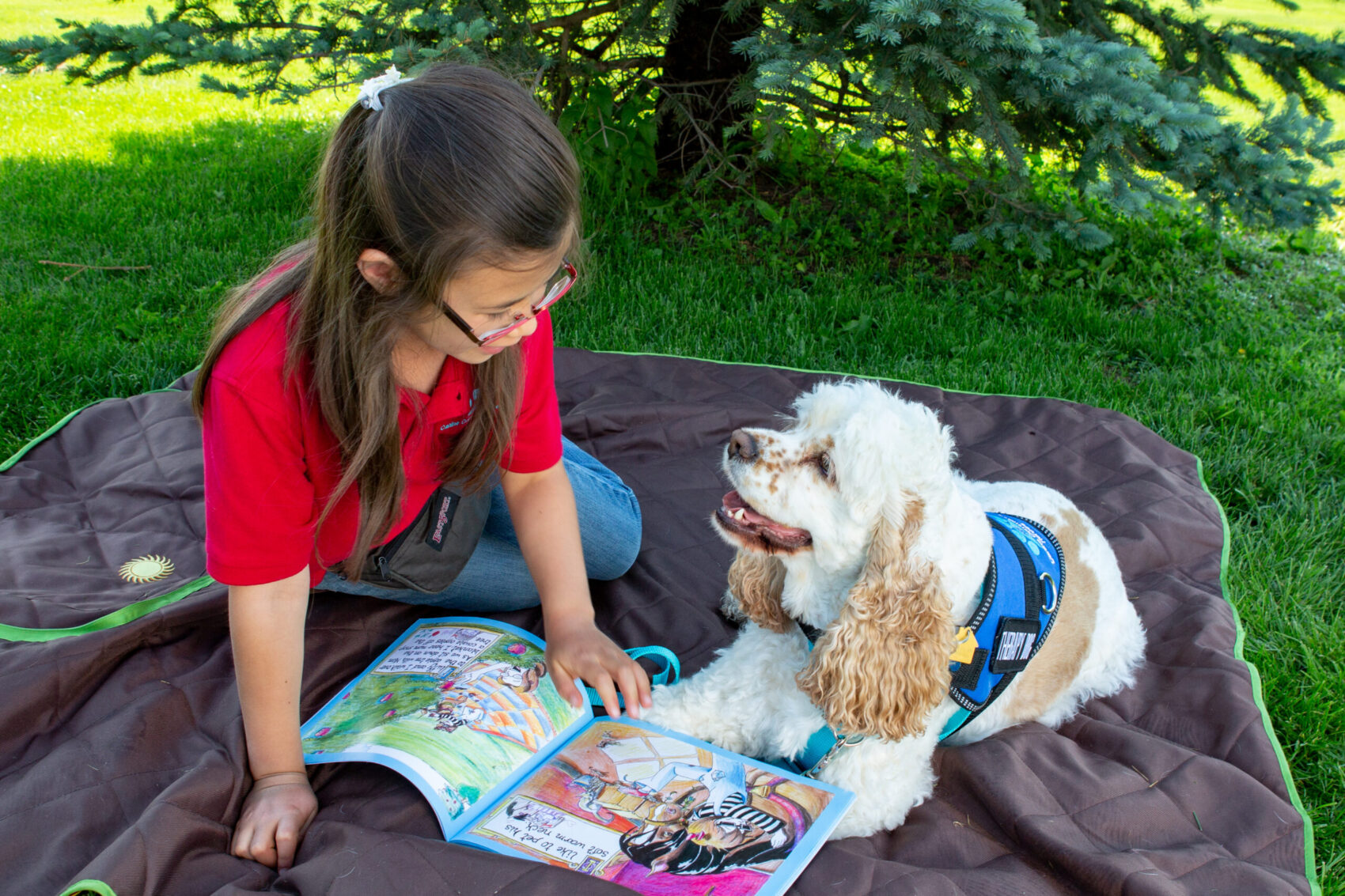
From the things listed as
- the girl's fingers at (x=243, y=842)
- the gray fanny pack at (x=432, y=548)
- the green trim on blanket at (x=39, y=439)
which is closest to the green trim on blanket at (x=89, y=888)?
the girl's fingers at (x=243, y=842)

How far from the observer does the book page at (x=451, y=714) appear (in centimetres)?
212

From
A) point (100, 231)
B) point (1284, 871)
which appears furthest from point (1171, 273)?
point (100, 231)

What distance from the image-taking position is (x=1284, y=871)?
2.08 metres

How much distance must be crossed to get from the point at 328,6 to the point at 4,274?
2.15 meters

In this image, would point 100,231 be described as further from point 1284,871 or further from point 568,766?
point 1284,871

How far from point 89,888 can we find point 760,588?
1560mm

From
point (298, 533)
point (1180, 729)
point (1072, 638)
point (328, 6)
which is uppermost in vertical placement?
point (328, 6)

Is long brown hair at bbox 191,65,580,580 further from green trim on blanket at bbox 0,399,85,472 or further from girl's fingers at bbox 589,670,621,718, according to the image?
green trim on blanket at bbox 0,399,85,472

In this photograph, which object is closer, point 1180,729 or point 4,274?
point 1180,729

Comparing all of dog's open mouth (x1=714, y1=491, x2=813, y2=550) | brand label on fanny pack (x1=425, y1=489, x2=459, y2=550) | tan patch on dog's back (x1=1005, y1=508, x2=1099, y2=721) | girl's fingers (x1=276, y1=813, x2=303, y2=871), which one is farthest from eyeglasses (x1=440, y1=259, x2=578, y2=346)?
tan patch on dog's back (x1=1005, y1=508, x2=1099, y2=721)

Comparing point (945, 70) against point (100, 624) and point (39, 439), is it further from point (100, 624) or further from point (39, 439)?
point (39, 439)

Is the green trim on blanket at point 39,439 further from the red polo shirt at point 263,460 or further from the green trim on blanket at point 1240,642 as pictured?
the green trim on blanket at point 1240,642

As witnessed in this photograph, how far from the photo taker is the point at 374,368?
76.0 inches

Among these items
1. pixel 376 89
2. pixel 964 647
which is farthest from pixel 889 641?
pixel 376 89
